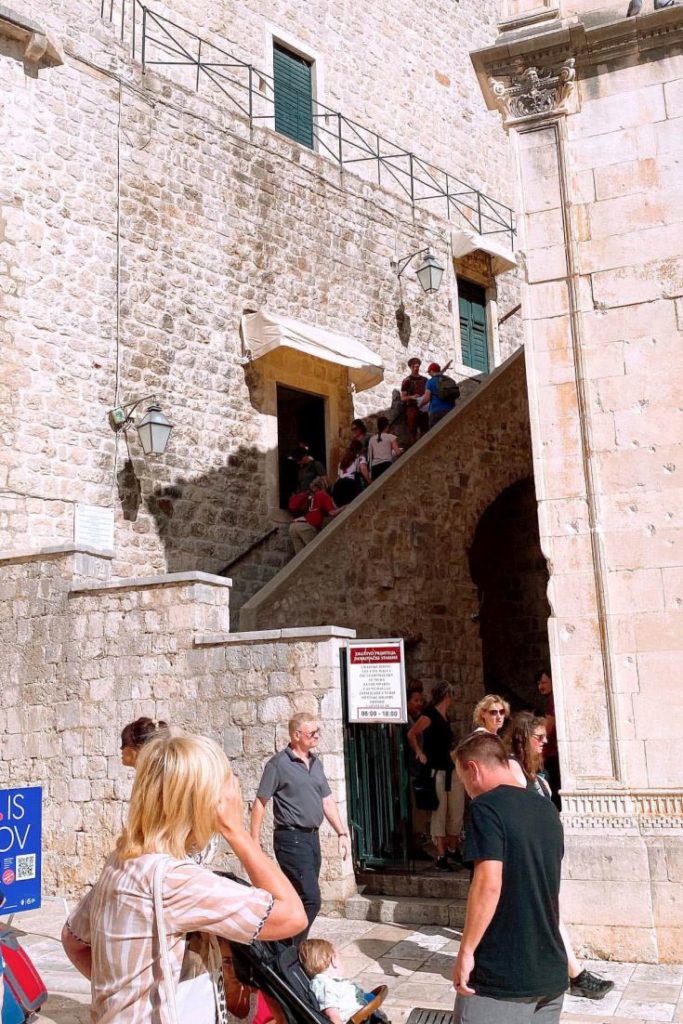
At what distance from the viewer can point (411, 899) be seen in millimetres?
7953

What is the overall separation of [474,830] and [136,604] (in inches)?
258

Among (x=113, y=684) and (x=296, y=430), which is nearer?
(x=113, y=684)

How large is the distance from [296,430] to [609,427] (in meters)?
Answer: 9.91

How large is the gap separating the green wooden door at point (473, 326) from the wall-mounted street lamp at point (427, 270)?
1.82 meters

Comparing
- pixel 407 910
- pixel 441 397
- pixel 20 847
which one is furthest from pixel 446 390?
pixel 20 847

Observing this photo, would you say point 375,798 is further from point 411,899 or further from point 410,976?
point 410,976

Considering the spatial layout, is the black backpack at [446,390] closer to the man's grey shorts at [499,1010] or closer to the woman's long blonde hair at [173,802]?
the man's grey shorts at [499,1010]

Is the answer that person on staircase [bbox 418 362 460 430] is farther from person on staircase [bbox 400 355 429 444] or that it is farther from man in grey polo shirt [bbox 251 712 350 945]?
man in grey polo shirt [bbox 251 712 350 945]

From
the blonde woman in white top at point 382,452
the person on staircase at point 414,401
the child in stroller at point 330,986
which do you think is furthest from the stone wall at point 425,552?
the child in stroller at point 330,986

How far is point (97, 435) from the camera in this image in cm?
1235

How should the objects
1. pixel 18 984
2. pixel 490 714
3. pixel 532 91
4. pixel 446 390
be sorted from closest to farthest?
pixel 18 984 < pixel 490 714 < pixel 532 91 < pixel 446 390

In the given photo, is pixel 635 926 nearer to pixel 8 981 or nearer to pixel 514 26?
pixel 8 981

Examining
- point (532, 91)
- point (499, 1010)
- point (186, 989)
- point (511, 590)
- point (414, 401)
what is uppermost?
point (414, 401)

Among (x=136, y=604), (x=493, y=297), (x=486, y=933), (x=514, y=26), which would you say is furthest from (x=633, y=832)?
(x=493, y=297)
